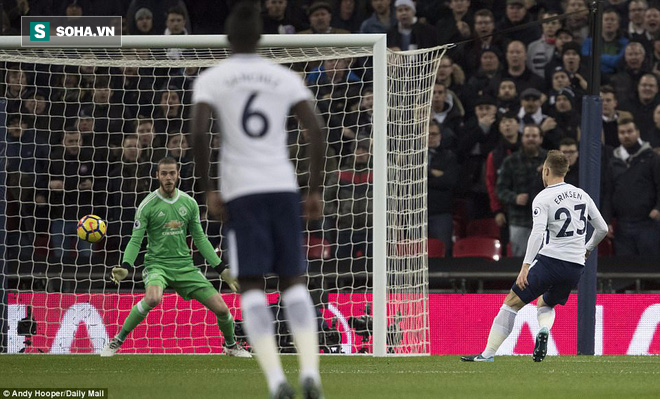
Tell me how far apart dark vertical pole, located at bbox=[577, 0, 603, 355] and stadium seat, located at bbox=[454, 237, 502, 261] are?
2.25m

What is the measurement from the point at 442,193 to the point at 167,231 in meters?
4.01

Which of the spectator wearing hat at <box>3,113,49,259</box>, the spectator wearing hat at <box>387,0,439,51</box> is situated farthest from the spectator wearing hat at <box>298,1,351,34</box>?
the spectator wearing hat at <box>3,113,49,259</box>

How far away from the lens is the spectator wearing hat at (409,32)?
1521cm

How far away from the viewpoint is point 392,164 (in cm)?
1146

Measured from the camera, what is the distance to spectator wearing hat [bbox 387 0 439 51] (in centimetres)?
1521

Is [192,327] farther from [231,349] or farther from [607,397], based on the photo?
[607,397]

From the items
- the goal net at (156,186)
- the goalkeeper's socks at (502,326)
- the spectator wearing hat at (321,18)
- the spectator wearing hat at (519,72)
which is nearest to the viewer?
the goalkeeper's socks at (502,326)

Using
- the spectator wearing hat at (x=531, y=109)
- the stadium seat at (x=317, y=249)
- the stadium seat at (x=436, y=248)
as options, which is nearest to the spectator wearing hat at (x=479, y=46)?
the spectator wearing hat at (x=531, y=109)

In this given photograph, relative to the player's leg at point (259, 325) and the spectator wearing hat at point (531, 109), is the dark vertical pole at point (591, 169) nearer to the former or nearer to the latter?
the spectator wearing hat at point (531, 109)

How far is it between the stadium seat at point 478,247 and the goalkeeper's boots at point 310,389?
880cm

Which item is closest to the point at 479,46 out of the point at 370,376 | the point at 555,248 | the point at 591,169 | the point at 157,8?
the point at 591,169

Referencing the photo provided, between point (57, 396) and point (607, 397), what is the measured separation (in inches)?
128

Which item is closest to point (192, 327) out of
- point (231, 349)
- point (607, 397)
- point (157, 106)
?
point (231, 349)

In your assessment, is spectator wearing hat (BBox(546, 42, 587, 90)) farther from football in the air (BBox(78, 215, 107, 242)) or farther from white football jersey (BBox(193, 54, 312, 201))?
white football jersey (BBox(193, 54, 312, 201))
